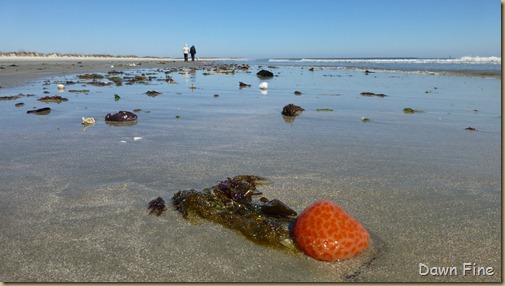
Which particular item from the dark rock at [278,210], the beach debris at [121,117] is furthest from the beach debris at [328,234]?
the beach debris at [121,117]

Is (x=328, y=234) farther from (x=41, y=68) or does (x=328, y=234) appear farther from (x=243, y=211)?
(x=41, y=68)

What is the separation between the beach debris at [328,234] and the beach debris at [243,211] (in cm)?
9

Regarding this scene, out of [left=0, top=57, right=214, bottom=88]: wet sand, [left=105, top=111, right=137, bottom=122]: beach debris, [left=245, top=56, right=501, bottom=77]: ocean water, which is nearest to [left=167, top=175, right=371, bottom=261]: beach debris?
[left=105, top=111, right=137, bottom=122]: beach debris

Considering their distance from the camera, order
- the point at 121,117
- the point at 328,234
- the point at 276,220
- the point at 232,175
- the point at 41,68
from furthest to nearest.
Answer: the point at 41,68 → the point at 121,117 → the point at 232,175 → the point at 276,220 → the point at 328,234

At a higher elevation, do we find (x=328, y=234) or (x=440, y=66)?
(x=328, y=234)

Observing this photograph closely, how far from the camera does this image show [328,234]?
6.30 feet

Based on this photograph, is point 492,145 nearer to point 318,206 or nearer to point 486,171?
point 486,171

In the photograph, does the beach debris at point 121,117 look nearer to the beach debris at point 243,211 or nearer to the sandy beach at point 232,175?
the sandy beach at point 232,175

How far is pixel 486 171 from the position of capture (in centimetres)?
326

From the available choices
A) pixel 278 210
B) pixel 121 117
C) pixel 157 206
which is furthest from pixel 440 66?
pixel 157 206

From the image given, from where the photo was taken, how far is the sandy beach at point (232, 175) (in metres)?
1.84

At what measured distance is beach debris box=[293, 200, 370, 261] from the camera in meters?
1.89

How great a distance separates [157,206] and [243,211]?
1.87 ft

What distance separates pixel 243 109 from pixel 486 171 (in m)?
4.40
